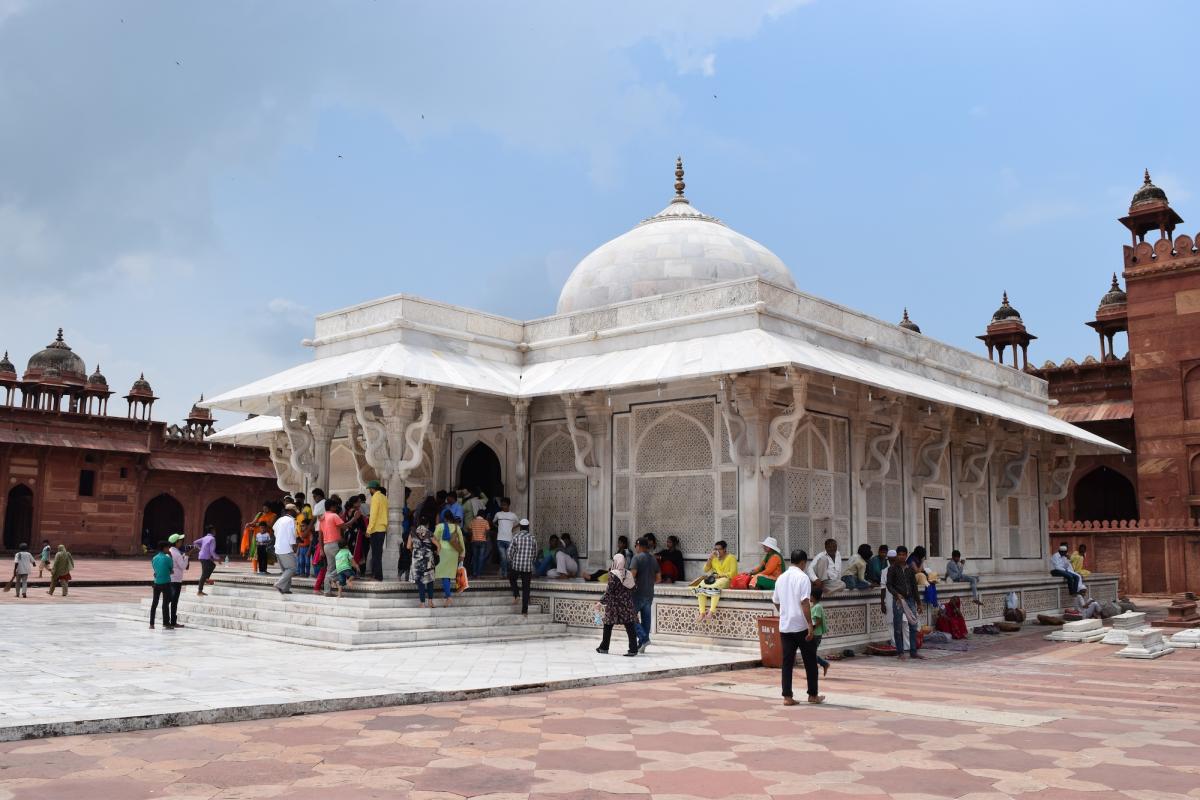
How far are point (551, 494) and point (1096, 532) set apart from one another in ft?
53.1

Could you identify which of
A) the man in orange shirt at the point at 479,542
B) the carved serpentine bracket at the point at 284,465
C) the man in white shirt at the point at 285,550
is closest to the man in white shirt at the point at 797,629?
the man in orange shirt at the point at 479,542

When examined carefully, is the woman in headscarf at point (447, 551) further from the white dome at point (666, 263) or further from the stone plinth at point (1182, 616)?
A: the stone plinth at point (1182, 616)

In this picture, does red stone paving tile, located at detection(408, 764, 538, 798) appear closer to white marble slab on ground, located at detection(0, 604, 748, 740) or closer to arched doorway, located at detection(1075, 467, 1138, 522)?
white marble slab on ground, located at detection(0, 604, 748, 740)

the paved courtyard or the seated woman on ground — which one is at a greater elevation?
the seated woman on ground

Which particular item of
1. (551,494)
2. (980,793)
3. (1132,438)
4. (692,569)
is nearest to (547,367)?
(551,494)

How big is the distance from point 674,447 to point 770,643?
360 cm

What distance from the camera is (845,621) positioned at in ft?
39.3

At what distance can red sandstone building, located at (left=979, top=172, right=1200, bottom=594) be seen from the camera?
77.3 feet

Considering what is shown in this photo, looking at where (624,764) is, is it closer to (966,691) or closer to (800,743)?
(800,743)

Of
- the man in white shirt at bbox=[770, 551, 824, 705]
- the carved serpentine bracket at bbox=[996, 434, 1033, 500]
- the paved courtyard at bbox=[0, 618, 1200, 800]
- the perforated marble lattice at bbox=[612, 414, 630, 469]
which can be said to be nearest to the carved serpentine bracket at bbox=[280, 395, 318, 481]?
the perforated marble lattice at bbox=[612, 414, 630, 469]

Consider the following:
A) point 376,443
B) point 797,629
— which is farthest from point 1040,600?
point 376,443

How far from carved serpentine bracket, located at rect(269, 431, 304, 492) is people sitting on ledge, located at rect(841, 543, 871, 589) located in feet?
28.7

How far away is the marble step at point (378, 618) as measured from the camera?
11.2 metres

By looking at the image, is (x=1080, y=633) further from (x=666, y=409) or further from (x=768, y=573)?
(x=666, y=409)
